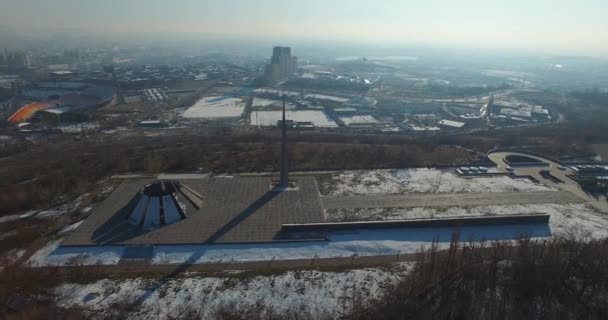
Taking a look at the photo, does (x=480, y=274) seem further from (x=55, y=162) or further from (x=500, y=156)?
(x=55, y=162)

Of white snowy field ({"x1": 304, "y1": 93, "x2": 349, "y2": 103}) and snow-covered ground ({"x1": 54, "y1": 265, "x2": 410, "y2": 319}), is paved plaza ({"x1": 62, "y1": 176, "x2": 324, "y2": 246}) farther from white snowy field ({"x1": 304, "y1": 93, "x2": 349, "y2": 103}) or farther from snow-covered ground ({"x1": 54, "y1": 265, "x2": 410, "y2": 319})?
white snowy field ({"x1": 304, "y1": 93, "x2": 349, "y2": 103})

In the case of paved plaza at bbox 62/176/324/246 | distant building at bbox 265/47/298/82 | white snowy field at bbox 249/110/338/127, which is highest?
distant building at bbox 265/47/298/82

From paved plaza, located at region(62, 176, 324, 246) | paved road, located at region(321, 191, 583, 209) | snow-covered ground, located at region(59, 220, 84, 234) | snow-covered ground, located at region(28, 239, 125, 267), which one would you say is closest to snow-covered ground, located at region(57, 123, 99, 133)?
paved plaza, located at region(62, 176, 324, 246)

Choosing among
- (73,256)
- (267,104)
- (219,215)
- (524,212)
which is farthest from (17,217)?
(267,104)

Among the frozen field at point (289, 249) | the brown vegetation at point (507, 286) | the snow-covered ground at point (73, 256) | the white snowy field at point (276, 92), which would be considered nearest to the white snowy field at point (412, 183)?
the frozen field at point (289, 249)

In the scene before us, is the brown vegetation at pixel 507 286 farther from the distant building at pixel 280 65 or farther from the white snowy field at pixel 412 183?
the distant building at pixel 280 65

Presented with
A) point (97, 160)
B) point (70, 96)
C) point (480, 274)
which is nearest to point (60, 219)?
point (97, 160)
